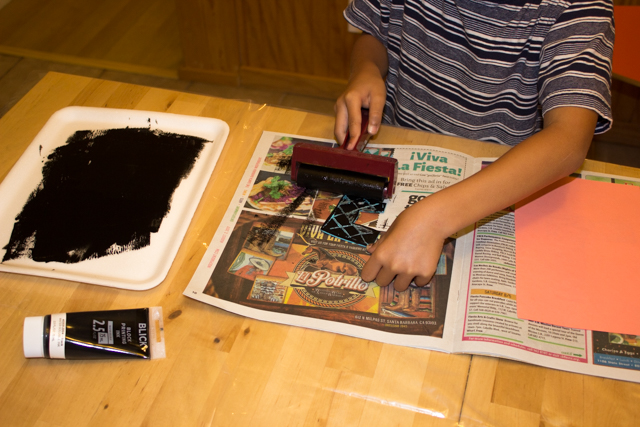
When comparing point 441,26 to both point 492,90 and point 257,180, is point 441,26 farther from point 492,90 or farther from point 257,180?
point 257,180

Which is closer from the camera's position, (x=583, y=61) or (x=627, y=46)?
(x=583, y=61)

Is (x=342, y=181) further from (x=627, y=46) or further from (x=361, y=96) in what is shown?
(x=627, y=46)

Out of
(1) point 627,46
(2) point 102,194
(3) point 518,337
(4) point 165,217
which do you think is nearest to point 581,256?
(3) point 518,337

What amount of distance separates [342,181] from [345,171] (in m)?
0.02

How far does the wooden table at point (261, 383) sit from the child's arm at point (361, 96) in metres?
0.33

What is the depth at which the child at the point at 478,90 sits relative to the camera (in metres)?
0.63

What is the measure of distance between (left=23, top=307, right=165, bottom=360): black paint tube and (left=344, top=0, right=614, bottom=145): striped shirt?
600 millimetres

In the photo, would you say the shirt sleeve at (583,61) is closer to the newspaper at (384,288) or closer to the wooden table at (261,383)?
the newspaper at (384,288)

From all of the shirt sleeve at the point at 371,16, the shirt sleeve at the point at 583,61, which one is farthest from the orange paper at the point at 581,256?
the shirt sleeve at the point at 371,16

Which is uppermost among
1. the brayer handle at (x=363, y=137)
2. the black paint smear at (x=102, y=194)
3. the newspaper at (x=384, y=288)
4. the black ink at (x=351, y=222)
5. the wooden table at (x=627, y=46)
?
the brayer handle at (x=363, y=137)

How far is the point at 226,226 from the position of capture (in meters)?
0.71

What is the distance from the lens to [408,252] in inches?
24.0

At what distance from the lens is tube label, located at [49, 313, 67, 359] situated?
566 mm

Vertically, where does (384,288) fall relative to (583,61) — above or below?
below
